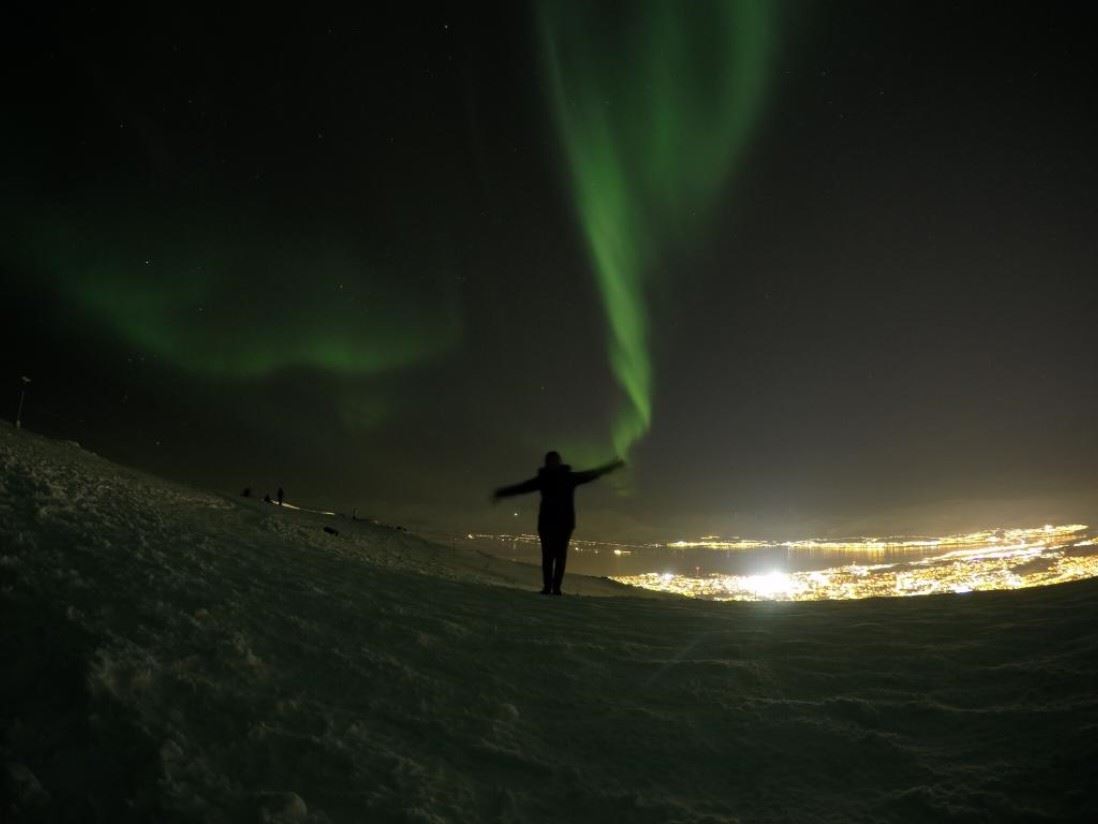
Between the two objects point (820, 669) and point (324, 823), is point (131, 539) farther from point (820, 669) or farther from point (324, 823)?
point (820, 669)

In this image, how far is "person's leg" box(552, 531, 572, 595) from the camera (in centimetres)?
1089

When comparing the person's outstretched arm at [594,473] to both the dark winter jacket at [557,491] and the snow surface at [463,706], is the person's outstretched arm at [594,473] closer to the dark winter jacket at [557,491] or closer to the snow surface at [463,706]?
the dark winter jacket at [557,491]

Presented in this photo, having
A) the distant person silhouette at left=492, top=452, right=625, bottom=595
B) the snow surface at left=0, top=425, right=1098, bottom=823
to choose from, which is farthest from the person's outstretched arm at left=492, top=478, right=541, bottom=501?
the snow surface at left=0, top=425, right=1098, bottom=823

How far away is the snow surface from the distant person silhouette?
151 inches

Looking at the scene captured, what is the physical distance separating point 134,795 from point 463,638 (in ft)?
11.7

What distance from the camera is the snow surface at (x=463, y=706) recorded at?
312 centimetres

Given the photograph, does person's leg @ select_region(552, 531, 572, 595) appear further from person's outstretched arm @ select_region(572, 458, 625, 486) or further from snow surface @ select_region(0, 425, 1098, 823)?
snow surface @ select_region(0, 425, 1098, 823)

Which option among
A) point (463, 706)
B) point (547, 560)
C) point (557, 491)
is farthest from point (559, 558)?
point (463, 706)

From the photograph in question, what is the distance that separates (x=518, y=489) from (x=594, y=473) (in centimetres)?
142

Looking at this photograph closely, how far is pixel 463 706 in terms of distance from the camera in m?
4.54

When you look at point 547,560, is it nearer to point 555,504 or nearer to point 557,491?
point 555,504

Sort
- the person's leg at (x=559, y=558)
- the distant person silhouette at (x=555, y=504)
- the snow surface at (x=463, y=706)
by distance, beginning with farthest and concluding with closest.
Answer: the distant person silhouette at (x=555, y=504)
the person's leg at (x=559, y=558)
the snow surface at (x=463, y=706)

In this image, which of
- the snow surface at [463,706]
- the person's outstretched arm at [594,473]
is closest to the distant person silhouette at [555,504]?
the person's outstretched arm at [594,473]

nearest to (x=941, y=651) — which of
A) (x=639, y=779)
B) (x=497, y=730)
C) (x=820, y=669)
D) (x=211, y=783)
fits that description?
(x=820, y=669)
